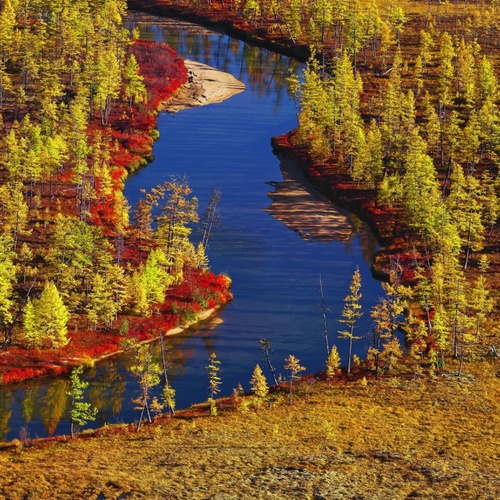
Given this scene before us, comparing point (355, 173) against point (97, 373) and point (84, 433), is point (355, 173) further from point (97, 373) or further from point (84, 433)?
point (84, 433)

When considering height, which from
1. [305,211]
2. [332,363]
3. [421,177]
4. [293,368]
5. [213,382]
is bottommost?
[213,382]

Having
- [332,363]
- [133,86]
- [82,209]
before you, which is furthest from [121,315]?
[133,86]

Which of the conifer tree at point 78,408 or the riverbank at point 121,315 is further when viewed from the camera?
the riverbank at point 121,315

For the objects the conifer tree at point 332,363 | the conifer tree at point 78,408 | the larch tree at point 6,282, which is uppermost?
the larch tree at point 6,282

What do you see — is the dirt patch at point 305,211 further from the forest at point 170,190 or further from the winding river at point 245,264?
the forest at point 170,190

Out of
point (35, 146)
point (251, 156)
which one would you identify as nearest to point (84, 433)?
point (35, 146)

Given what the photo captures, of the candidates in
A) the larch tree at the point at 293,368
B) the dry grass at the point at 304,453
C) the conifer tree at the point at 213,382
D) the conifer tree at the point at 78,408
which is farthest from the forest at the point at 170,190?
the conifer tree at the point at 213,382

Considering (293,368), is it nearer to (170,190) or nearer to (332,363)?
(332,363)
